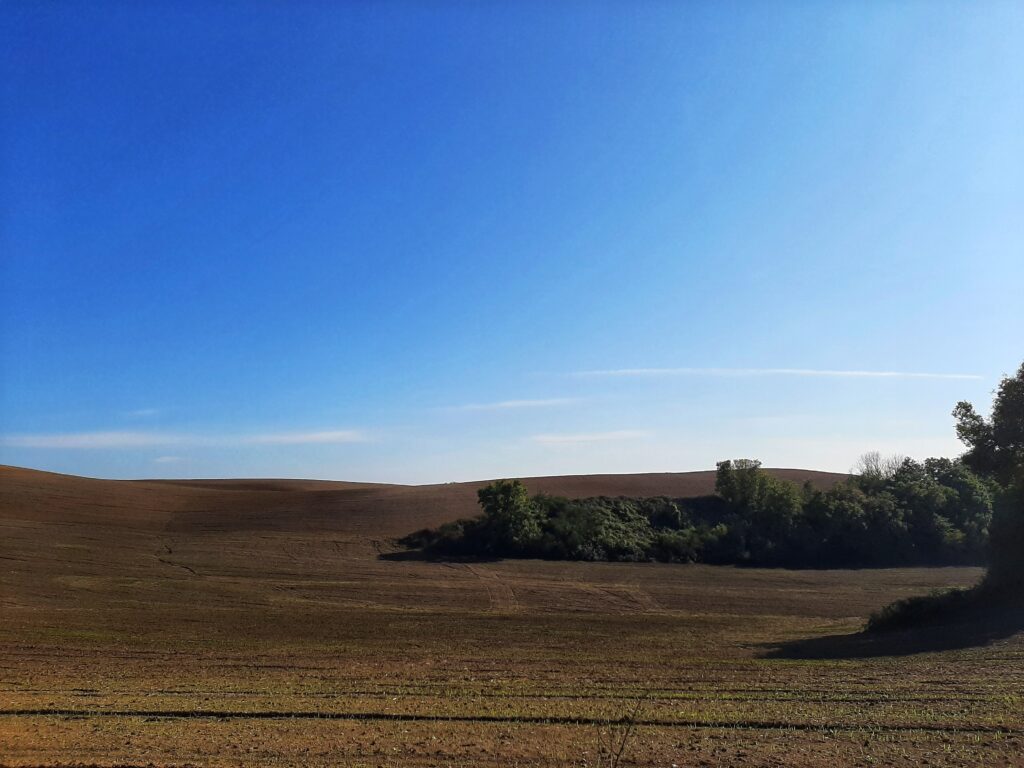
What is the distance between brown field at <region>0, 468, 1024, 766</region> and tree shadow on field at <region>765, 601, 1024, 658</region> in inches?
5.8

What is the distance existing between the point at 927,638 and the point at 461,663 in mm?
12807

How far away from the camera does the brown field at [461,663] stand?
851 cm

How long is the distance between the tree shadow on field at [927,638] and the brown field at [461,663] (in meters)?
0.15

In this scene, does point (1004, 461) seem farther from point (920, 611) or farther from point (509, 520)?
point (509, 520)

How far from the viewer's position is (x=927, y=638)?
61.7 ft

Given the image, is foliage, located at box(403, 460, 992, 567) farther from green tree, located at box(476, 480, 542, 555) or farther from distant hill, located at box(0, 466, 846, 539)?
distant hill, located at box(0, 466, 846, 539)

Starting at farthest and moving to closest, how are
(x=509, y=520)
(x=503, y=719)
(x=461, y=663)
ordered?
(x=509, y=520) < (x=461, y=663) < (x=503, y=719)

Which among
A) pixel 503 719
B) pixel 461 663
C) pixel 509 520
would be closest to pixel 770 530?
pixel 509 520

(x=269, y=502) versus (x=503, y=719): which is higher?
(x=269, y=502)

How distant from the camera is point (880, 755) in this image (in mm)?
7992

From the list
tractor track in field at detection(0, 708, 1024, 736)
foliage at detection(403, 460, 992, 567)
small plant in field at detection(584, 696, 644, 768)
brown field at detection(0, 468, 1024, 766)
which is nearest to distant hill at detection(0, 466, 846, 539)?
foliage at detection(403, 460, 992, 567)

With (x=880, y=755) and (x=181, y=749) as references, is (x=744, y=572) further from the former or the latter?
(x=181, y=749)

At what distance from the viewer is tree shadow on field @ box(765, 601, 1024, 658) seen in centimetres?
1755

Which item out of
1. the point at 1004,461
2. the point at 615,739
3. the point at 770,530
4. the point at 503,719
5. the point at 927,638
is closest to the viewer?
the point at 615,739
